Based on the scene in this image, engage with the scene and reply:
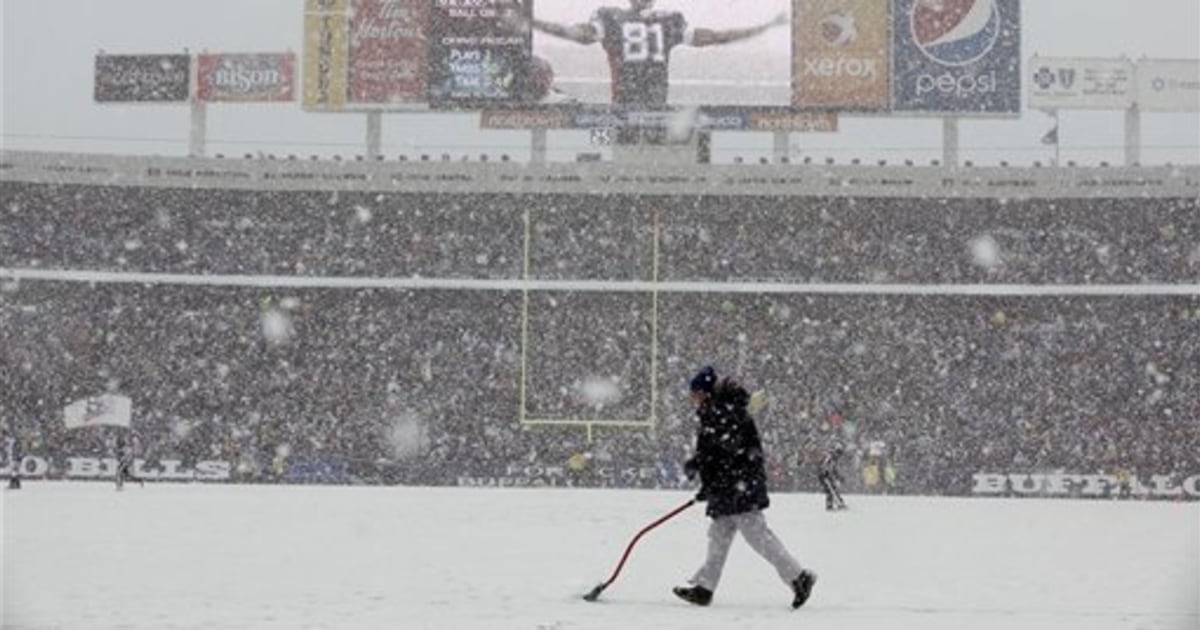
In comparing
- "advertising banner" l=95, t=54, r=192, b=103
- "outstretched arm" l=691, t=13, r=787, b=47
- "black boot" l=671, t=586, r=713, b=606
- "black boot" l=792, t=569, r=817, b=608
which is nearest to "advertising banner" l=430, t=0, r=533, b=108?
"outstretched arm" l=691, t=13, r=787, b=47

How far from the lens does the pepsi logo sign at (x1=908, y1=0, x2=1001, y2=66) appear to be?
3866 centimetres

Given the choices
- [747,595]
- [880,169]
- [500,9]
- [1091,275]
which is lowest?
[747,595]

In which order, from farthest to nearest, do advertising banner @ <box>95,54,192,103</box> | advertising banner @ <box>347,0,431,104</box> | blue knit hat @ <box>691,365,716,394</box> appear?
advertising banner @ <box>95,54,192,103</box> < advertising banner @ <box>347,0,431,104</box> < blue knit hat @ <box>691,365,716,394</box>

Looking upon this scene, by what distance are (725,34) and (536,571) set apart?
30.5 m

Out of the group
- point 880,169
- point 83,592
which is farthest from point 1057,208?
point 83,592

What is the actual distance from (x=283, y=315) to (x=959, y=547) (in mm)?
27494

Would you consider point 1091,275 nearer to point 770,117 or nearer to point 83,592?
point 770,117

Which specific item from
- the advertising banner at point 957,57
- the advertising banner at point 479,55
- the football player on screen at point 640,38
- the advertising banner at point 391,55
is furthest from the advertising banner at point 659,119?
the advertising banner at point 957,57

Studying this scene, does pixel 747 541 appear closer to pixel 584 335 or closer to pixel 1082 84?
pixel 584 335

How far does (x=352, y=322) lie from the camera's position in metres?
38.5

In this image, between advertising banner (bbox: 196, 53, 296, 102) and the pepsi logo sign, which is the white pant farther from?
advertising banner (bbox: 196, 53, 296, 102)

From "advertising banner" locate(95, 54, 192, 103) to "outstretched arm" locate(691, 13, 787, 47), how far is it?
14.8m

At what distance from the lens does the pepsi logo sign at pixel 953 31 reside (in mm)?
38656

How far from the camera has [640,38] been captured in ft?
127
